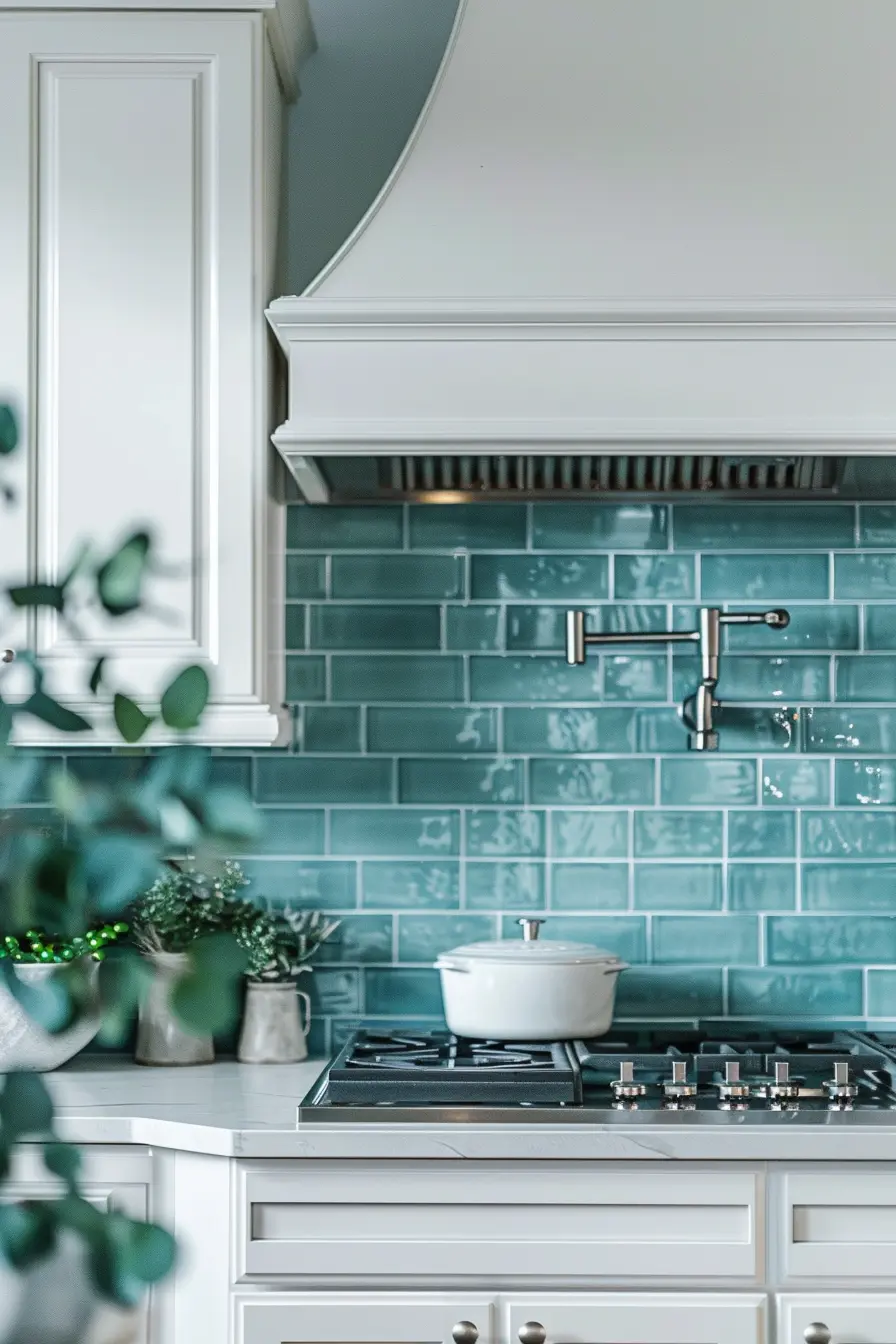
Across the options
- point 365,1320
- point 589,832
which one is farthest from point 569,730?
point 365,1320

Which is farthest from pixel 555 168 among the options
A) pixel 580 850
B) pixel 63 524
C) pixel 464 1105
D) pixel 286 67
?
pixel 464 1105

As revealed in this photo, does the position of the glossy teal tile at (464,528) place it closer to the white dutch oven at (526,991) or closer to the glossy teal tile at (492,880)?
the glossy teal tile at (492,880)

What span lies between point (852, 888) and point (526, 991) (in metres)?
0.63

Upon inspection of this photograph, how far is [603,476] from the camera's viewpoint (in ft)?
7.65

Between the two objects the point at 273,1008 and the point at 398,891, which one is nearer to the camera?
the point at 273,1008

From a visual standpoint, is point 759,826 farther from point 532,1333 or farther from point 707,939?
point 532,1333

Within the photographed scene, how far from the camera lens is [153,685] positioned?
2086 mm

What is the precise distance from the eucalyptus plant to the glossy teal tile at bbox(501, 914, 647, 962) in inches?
84.3

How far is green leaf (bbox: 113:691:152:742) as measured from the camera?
32cm

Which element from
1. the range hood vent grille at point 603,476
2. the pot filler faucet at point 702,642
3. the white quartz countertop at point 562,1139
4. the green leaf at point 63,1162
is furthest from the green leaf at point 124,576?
the pot filler faucet at point 702,642

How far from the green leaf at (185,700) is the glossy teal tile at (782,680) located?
7.11 ft

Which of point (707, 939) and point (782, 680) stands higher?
point (782, 680)

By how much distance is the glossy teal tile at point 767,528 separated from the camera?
2.44 meters

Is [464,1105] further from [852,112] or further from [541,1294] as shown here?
[852,112]
